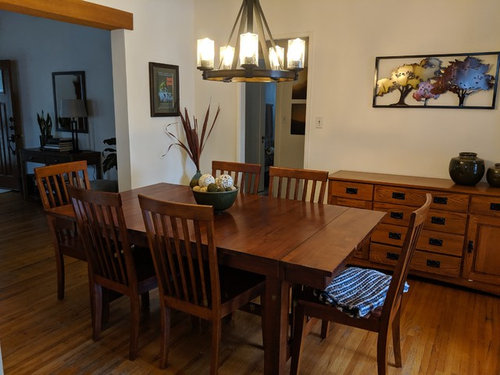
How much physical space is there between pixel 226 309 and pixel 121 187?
244cm

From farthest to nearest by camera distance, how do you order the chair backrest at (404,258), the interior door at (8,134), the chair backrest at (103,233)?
the interior door at (8,134) < the chair backrest at (103,233) < the chair backrest at (404,258)

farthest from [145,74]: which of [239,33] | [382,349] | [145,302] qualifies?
[382,349]

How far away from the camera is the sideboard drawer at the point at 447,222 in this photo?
2932 mm

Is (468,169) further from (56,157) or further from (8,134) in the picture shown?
(8,134)

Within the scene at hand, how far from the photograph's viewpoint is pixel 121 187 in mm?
3936

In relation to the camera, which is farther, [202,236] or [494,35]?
[494,35]

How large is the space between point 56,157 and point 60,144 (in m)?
0.19

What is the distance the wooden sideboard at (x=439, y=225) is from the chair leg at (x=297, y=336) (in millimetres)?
1309

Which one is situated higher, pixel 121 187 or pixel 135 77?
pixel 135 77

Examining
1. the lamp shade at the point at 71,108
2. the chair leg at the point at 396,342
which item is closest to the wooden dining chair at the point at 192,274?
the chair leg at the point at 396,342

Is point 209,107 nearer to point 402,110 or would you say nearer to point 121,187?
point 121,187

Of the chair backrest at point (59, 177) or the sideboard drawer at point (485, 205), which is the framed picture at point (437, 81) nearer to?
the sideboard drawer at point (485, 205)

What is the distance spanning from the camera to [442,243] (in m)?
3.02

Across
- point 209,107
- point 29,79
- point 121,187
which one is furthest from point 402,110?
point 29,79
